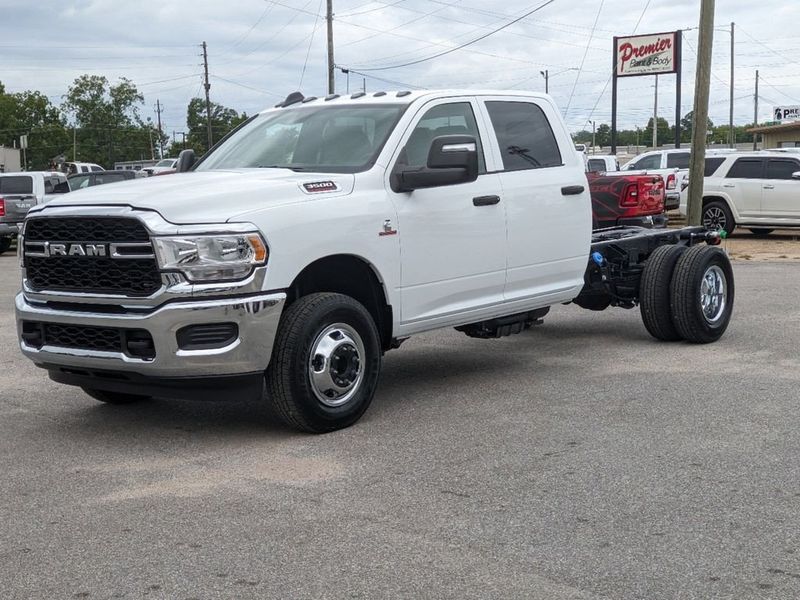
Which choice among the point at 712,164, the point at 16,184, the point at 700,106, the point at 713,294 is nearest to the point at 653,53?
the point at 712,164

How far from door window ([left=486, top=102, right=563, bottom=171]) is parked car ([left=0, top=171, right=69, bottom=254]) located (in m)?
17.5

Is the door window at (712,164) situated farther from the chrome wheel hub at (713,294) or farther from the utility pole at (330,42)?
the utility pole at (330,42)

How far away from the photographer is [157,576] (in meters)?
4.15

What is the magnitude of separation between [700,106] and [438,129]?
1186 cm

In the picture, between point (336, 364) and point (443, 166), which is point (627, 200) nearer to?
point (443, 166)

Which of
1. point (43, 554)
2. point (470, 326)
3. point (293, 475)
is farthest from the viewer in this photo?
point (470, 326)

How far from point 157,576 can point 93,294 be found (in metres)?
2.34

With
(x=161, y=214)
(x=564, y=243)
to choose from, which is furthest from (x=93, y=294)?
(x=564, y=243)

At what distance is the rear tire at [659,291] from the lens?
903 centimetres

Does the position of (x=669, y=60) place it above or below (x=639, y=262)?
above

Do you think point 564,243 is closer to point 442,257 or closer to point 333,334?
point 442,257

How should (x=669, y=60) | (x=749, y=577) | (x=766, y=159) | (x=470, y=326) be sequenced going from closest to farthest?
(x=749, y=577), (x=470, y=326), (x=766, y=159), (x=669, y=60)

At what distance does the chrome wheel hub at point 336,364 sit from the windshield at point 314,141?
1095 mm

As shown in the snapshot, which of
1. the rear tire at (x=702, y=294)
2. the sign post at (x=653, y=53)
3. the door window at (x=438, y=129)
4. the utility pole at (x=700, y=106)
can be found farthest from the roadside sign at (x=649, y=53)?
the door window at (x=438, y=129)
